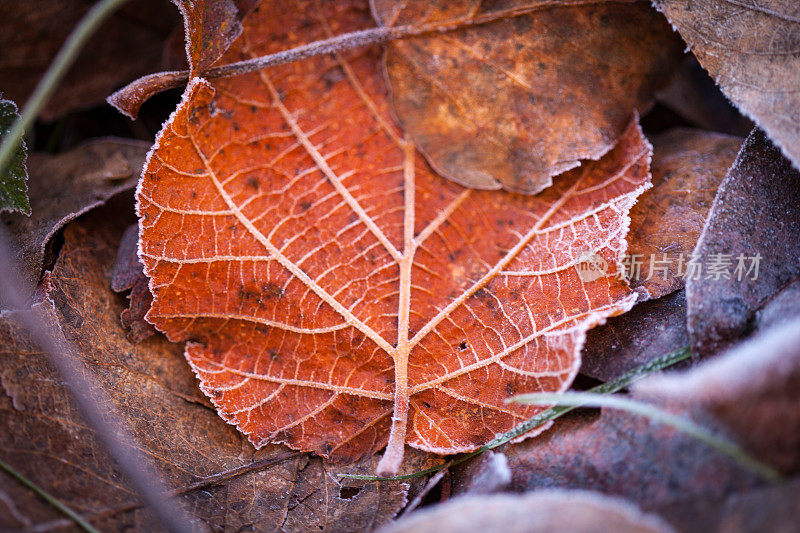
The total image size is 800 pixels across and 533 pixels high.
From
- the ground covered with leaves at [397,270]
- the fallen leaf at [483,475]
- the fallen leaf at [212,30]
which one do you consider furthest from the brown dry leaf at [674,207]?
the fallen leaf at [212,30]

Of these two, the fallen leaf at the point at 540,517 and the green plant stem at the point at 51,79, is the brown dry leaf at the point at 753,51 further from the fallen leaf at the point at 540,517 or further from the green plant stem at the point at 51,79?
the green plant stem at the point at 51,79

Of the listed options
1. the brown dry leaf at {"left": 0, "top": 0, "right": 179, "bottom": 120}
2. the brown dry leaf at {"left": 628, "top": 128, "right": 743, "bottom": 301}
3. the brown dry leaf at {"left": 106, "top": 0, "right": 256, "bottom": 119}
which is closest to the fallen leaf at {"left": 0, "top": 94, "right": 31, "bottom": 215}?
the brown dry leaf at {"left": 106, "top": 0, "right": 256, "bottom": 119}

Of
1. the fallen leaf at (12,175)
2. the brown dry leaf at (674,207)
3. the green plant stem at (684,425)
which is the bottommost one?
the green plant stem at (684,425)

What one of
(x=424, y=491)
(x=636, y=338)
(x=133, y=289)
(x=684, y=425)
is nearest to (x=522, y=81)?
(x=636, y=338)

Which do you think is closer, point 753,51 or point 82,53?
point 753,51

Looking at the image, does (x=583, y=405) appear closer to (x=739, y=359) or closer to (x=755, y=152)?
(x=739, y=359)

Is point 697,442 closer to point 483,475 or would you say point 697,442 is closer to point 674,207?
point 483,475

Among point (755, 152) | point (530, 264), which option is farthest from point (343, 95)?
point (755, 152)
